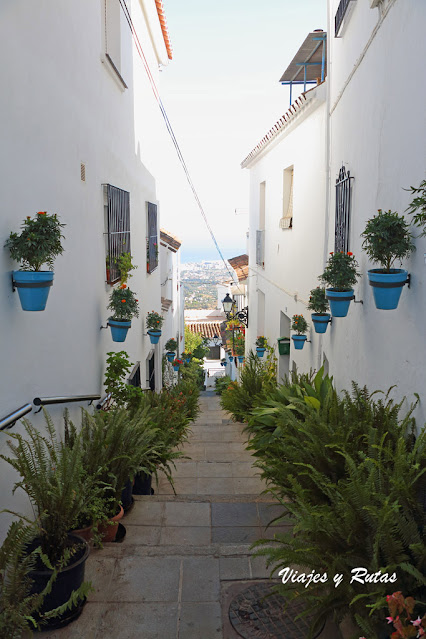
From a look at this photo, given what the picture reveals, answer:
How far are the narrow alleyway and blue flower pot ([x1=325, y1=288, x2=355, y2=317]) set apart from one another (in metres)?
1.95

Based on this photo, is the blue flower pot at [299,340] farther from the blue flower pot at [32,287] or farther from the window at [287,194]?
the blue flower pot at [32,287]

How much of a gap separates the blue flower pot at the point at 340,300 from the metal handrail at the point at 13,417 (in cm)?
291

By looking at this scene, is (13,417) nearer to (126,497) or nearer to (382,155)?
(126,497)

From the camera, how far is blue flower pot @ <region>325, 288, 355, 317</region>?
4992 mm

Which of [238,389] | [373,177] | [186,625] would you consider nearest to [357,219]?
[373,177]

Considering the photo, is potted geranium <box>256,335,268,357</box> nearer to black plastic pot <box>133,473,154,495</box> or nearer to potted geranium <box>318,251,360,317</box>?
black plastic pot <box>133,473,154,495</box>

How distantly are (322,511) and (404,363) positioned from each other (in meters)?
1.41

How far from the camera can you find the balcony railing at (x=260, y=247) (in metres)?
13.4

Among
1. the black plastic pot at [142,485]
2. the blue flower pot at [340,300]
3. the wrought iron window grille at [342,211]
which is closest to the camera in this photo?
the blue flower pot at [340,300]

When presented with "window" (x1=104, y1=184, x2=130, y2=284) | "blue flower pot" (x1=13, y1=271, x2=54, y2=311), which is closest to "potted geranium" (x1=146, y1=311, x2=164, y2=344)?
"window" (x1=104, y1=184, x2=130, y2=284)

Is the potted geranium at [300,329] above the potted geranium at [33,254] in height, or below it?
below

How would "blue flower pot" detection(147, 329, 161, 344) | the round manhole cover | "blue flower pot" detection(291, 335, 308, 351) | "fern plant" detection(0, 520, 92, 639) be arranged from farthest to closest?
"blue flower pot" detection(147, 329, 161, 344) < "blue flower pot" detection(291, 335, 308, 351) < the round manhole cover < "fern plant" detection(0, 520, 92, 639)

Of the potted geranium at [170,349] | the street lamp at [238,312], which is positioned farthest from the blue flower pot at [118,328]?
the street lamp at [238,312]

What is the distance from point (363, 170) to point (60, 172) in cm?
297
